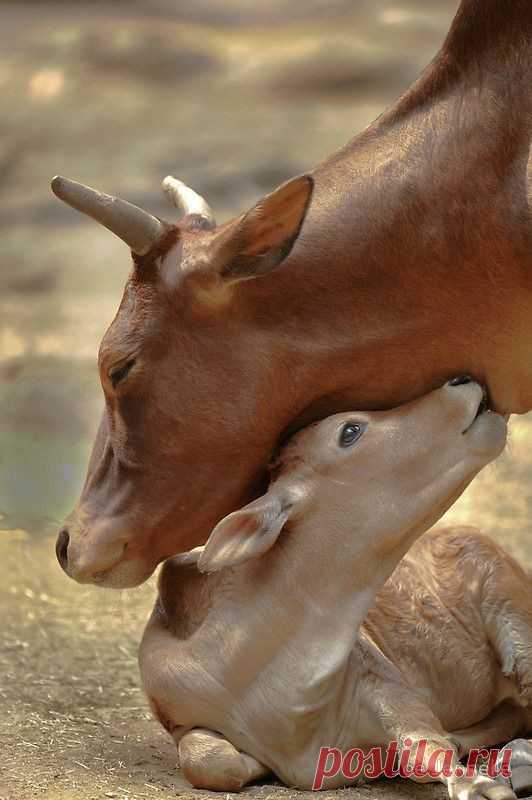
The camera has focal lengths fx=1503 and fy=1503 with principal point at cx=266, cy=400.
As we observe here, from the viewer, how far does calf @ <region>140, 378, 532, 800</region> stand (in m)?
3.49

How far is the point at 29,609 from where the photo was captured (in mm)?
5465

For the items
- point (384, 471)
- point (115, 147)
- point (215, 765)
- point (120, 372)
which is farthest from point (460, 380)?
point (115, 147)

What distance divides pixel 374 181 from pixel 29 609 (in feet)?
8.17

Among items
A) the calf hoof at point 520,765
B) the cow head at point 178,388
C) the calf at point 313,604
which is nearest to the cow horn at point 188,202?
the cow head at point 178,388

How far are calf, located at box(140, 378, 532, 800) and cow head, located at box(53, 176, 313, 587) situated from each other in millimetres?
144

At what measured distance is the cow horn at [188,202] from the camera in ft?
12.7

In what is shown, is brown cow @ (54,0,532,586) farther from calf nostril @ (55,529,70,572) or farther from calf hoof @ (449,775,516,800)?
calf hoof @ (449,775,516,800)

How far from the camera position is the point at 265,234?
3.49m

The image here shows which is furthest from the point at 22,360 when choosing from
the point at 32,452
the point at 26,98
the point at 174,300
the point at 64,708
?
the point at 174,300

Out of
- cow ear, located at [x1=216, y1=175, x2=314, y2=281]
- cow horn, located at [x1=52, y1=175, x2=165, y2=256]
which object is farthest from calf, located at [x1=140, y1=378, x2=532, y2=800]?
cow horn, located at [x1=52, y1=175, x2=165, y2=256]

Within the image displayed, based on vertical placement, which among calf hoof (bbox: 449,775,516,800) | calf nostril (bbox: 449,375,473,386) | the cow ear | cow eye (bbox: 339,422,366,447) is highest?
the cow ear

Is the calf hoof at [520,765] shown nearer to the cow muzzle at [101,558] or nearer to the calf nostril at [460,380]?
the calf nostril at [460,380]

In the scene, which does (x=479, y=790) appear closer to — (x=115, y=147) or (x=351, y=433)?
(x=351, y=433)

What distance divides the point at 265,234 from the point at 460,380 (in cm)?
60
